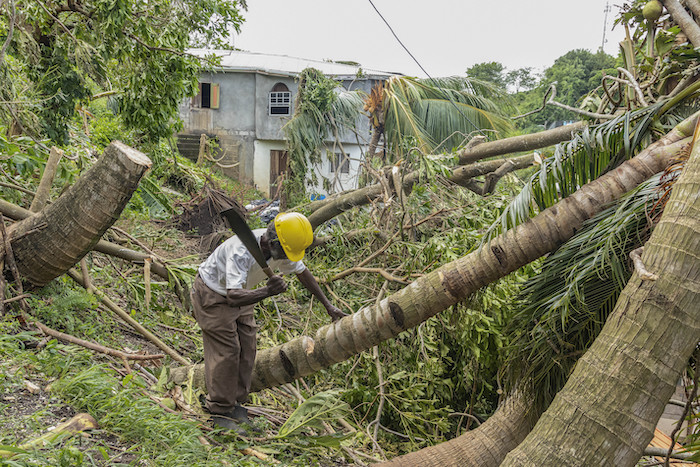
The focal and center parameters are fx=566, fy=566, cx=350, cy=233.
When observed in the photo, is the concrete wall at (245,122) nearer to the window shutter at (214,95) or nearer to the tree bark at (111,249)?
the window shutter at (214,95)

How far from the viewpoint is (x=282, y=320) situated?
6.36 m

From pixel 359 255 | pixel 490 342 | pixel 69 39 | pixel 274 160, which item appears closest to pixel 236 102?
pixel 274 160

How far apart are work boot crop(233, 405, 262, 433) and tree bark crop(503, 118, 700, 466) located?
2.34m

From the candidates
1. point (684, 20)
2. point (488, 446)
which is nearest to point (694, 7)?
point (684, 20)

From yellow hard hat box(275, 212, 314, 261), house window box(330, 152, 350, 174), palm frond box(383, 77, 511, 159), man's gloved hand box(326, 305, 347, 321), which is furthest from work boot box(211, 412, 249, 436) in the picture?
palm frond box(383, 77, 511, 159)

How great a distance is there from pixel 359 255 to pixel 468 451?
3334 millimetres

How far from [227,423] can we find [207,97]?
19.6 m

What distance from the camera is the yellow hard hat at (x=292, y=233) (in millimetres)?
3850

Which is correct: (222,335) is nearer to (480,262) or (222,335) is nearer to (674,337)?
(480,262)

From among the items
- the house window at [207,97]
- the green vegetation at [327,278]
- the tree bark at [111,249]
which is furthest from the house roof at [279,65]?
the tree bark at [111,249]

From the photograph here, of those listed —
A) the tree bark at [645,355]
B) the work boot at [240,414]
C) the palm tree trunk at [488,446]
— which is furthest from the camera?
the work boot at [240,414]

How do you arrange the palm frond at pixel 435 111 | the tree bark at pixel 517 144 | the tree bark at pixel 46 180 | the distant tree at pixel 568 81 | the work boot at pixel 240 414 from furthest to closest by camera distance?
the distant tree at pixel 568 81 → the palm frond at pixel 435 111 → the tree bark at pixel 517 144 → the tree bark at pixel 46 180 → the work boot at pixel 240 414

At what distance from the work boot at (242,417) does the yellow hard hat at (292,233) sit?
121 centimetres

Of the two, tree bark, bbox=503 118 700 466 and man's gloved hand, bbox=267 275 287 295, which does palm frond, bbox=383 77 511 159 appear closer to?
man's gloved hand, bbox=267 275 287 295
